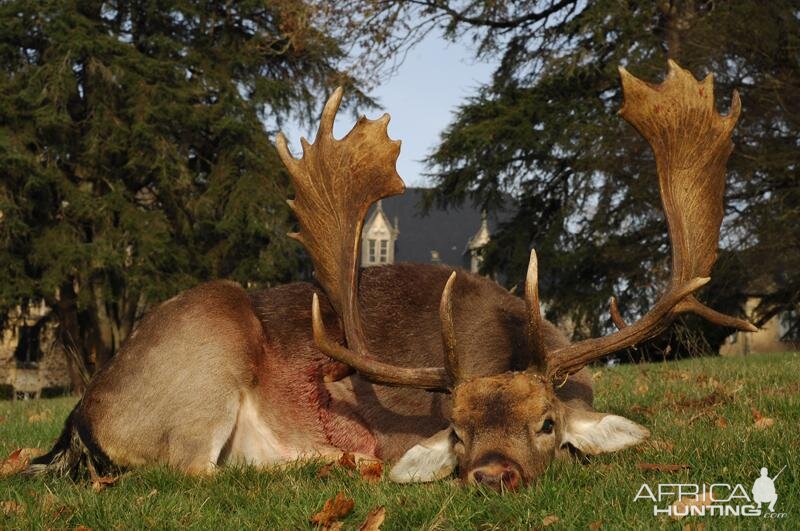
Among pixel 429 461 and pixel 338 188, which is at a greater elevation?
pixel 338 188

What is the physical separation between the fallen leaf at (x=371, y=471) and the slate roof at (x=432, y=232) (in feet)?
161

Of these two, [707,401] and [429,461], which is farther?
[707,401]

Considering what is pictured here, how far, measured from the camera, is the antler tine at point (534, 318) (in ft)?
15.1

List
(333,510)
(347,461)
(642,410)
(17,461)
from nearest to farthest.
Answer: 1. (333,510)
2. (347,461)
3. (17,461)
4. (642,410)

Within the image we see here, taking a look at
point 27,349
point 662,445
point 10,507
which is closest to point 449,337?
point 662,445

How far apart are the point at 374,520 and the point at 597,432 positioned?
5.13 feet

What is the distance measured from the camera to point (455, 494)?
160 inches

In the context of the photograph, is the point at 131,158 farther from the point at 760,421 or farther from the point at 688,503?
the point at 688,503

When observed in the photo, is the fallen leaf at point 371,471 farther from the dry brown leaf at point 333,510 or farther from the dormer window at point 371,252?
the dormer window at point 371,252

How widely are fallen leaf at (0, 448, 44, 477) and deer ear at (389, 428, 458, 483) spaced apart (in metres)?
2.43

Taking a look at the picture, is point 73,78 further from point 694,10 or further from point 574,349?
point 574,349

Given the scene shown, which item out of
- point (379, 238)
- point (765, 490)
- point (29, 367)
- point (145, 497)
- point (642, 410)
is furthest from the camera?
point (379, 238)

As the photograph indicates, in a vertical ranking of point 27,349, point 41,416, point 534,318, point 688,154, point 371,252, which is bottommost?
point 27,349

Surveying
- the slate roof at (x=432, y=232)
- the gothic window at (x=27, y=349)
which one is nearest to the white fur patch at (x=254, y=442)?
the gothic window at (x=27, y=349)
